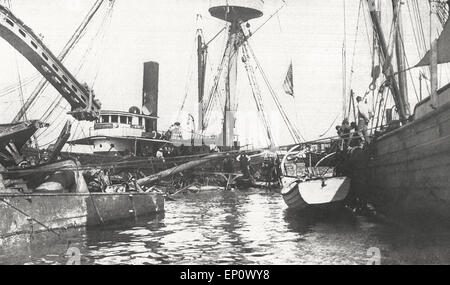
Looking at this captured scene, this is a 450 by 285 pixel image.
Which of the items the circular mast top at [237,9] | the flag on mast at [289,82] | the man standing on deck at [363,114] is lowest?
the man standing on deck at [363,114]

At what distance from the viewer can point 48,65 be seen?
46.7 feet

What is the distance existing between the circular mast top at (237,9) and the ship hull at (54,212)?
28.4 meters

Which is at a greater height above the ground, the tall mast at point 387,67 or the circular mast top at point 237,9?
the circular mast top at point 237,9

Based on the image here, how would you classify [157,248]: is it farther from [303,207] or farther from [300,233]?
[303,207]

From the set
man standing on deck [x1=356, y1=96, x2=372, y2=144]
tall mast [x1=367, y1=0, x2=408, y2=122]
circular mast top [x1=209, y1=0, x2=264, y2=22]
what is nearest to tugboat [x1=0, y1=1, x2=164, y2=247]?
man standing on deck [x1=356, y1=96, x2=372, y2=144]

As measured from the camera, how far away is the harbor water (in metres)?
8.39

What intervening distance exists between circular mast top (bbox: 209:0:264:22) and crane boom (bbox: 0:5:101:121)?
995 inches

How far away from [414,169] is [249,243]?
4539 mm

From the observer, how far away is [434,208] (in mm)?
10328

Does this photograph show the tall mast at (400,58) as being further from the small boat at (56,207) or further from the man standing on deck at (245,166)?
the man standing on deck at (245,166)

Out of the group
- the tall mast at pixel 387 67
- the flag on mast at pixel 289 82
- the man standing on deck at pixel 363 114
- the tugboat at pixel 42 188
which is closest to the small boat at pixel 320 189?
the man standing on deck at pixel 363 114

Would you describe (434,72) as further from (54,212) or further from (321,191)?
(54,212)

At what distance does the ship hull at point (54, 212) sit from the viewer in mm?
10133

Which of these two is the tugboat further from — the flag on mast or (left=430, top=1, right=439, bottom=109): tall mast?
the flag on mast
